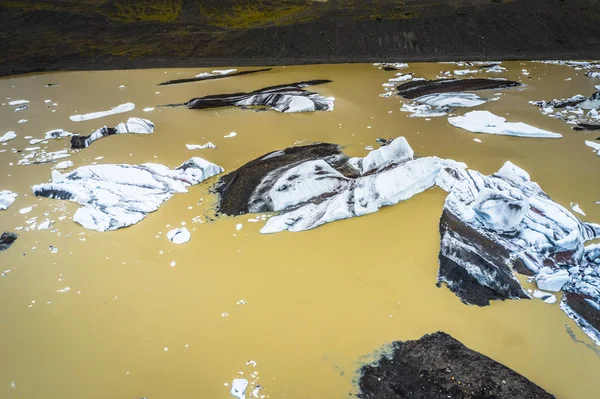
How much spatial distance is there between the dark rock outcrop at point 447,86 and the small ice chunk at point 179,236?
31.9 feet

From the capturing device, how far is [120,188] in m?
8.40

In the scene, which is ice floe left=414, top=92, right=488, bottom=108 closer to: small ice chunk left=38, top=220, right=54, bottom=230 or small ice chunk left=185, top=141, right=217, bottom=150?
small ice chunk left=185, top=141, right=217, bottom=150

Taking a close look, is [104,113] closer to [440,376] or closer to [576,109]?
[440,376]

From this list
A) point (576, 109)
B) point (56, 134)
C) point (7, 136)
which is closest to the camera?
point (576, 109)

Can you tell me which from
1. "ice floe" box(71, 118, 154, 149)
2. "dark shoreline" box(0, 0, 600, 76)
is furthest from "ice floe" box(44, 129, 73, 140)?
"dark shoreline" box(0, 0, 600, 76)

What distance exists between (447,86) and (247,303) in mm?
12350

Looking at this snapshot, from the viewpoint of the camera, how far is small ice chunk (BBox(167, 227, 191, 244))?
7.01 m

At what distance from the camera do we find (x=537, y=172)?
8.60 meters

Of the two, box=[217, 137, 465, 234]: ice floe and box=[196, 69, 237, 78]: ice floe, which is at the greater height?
box=[196, 69, 237, 78]: ice floe

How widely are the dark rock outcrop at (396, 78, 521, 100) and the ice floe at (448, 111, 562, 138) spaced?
2666 millimetres

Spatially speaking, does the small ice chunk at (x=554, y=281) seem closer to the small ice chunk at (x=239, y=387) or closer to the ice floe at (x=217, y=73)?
the small ice chunk at (x=239, y=387)

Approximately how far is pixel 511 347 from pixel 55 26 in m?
34.8

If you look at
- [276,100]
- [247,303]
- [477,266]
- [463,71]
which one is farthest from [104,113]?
[463,71]

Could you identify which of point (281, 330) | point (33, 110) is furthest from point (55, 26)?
point (281, 330)
